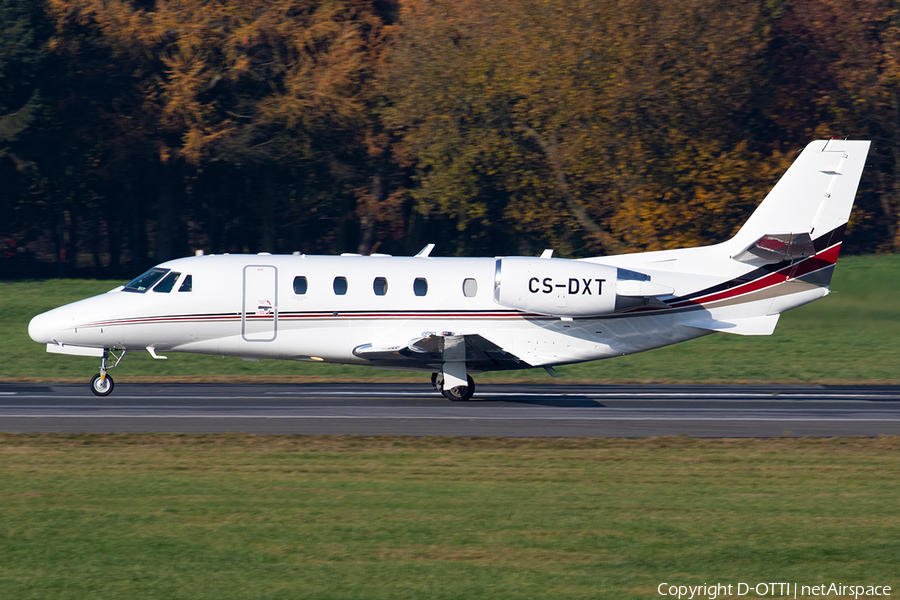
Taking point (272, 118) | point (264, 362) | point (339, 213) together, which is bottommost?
point (264, 362)

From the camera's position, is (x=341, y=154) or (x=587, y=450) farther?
(x=341, y=154)

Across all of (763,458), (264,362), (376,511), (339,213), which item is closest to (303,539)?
(376,511)

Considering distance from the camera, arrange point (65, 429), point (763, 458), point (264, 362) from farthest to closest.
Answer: point (264, 362) → point (65, 429) → point (763, 458)

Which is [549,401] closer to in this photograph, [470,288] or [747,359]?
[470,288]

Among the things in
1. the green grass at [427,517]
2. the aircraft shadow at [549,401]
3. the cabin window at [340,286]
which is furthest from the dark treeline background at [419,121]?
the green grass at [427,517]

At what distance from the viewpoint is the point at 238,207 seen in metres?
48.6

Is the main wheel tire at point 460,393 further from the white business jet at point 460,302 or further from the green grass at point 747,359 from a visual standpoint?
the green grass at point 747,359

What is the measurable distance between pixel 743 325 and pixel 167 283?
11.9 metres

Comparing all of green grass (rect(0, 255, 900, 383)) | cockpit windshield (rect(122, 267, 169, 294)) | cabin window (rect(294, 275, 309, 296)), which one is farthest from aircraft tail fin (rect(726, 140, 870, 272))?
cockpit windshield (rect(122, 267, 169, 294))

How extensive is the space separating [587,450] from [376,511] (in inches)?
202

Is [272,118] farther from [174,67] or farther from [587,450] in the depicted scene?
[587,450]

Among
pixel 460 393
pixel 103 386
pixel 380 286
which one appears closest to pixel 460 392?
pixel 460 393

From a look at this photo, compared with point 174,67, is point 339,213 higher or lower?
lower

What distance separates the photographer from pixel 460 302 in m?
20.5
